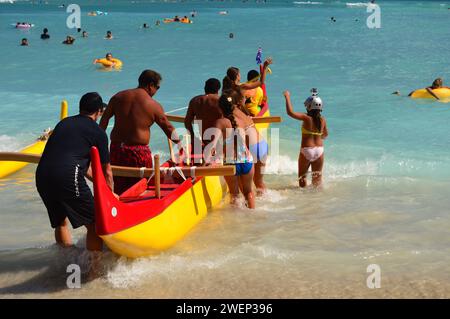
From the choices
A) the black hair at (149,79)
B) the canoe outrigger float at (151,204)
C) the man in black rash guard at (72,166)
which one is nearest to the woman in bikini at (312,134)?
the canoe outrigger float at (151,204)

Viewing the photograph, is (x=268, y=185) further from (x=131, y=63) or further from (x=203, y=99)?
(x=131, y=63)

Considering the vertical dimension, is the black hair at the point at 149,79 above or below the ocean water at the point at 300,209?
above

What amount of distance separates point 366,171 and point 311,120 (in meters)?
3.29

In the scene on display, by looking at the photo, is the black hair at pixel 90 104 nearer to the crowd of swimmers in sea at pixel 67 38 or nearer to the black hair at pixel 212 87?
the black hair at pixel 212 87

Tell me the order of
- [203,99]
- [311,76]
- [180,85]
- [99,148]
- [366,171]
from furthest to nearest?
[311,76], [180,85], [366,171], [203,99], [99,148]

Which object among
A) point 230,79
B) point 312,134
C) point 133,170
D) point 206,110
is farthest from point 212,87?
point 312,134

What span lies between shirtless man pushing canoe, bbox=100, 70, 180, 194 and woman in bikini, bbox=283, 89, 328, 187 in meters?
2.31

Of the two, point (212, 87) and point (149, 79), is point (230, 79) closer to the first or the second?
point (212, 87)

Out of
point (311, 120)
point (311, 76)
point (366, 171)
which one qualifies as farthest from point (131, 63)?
point (311, 120)

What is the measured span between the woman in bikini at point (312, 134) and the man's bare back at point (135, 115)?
232 cm

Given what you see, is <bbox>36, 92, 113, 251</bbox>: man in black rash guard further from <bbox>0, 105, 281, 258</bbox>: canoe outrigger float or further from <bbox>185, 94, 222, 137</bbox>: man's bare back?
<bbox>185, 94, 222, 137</bbox>: man's bare back

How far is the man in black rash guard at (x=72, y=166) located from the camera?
5.62 m

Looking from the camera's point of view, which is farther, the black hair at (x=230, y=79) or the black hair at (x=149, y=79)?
the black hair at (x=230, y=79)

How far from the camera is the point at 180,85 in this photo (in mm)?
24609
